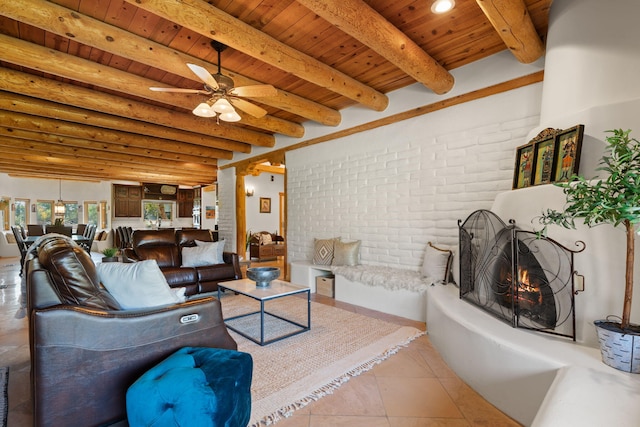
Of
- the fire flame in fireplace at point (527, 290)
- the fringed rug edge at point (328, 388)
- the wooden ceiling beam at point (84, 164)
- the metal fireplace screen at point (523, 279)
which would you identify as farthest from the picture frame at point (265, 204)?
the fire flame in fireplace at point (527, 290)

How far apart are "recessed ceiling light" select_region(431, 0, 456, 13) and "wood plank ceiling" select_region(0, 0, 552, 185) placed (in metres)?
0.15

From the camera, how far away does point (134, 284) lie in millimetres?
1935

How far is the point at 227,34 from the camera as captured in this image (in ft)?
7.94

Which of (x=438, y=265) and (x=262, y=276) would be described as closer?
(x=262, y=276)

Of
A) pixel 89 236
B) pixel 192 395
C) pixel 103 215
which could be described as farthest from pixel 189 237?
pixel 103 215

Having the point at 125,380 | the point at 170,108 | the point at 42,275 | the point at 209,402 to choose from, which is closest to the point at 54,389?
the point at 125,380

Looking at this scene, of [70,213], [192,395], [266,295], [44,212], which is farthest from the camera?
[70,213]

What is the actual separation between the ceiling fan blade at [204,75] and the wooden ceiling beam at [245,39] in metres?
0.25

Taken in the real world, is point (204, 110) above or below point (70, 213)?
above

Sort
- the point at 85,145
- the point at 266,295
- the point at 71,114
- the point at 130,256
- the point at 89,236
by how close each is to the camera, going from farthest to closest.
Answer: the point at 89,236, the point at 85,145, the point at 130,256, the point at 71,114, the point at 266,295

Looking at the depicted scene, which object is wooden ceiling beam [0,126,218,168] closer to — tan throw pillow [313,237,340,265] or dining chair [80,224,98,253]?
dining chair [80,224,98,253]

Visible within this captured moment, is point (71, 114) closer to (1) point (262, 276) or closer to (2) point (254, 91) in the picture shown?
(2) point (254, 91)

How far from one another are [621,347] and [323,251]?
3541 mm

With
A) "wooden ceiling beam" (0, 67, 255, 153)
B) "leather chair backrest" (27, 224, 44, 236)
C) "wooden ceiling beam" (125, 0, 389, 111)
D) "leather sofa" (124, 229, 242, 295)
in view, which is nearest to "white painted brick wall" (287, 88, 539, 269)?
"wooden ceiling beam" (125, 0, 389, 111)
